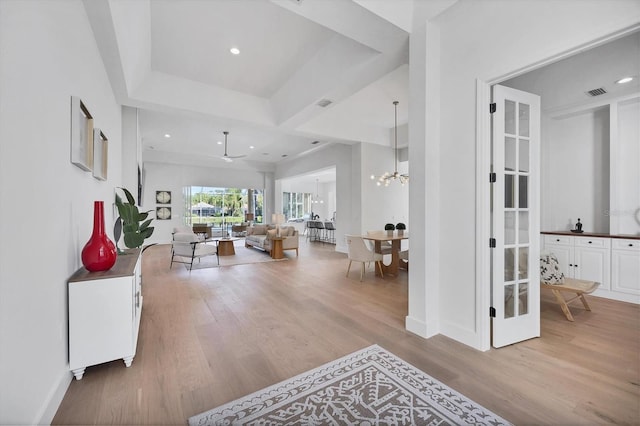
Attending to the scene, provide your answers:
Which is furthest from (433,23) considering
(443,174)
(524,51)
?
(443,174)

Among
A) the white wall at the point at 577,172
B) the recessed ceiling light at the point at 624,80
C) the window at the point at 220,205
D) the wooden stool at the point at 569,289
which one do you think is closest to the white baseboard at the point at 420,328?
the wooden stool at the point at 569,289

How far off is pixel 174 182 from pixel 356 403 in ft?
34.8

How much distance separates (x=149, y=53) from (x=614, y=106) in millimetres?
6686

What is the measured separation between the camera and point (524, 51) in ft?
7.09

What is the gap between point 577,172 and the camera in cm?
438

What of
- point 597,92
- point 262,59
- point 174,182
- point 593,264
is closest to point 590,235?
point 593,264

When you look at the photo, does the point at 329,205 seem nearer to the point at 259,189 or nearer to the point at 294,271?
the point at 259,189

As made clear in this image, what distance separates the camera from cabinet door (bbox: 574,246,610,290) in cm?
381

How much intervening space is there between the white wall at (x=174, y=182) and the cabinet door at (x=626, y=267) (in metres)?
11.2

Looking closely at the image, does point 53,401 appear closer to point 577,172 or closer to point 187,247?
point 187,247

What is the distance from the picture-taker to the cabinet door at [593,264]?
12.5 ft

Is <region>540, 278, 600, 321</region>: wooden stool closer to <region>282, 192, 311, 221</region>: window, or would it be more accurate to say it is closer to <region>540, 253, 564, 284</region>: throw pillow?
<region>540, 253, 564, 284</region>: throw pillow

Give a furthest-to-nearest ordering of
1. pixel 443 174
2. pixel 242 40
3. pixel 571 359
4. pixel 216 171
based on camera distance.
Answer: pixel 216 171 < pixel 242 40 < pixel 443 174 < pixel 571 359

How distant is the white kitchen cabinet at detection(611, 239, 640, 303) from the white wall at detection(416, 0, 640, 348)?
2.89m
